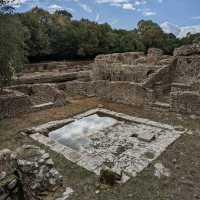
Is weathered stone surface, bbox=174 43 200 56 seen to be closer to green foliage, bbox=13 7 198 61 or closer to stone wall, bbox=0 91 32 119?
stone wall, bbox=0 91 32 119

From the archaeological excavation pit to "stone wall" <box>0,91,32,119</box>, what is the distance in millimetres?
2640

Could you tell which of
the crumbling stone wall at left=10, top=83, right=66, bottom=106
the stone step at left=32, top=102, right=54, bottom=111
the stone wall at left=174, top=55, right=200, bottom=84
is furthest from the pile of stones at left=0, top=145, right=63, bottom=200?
the stone wall at left=174, top=55, right=200, bottom=84

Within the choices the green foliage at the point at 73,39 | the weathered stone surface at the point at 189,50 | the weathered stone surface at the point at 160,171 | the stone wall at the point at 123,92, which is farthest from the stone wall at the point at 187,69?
the green foliage at the point at 73,39

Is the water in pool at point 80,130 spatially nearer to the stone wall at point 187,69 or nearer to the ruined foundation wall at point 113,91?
the ruined foundation wall at point 113,91

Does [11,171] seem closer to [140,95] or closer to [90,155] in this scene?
[90,155]

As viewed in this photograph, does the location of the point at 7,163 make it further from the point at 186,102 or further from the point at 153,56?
the point at 153,56

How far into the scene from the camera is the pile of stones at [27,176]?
16.1ft

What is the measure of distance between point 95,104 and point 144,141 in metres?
5.63

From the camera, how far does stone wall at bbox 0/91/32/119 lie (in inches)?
449

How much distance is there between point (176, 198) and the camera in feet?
17.4

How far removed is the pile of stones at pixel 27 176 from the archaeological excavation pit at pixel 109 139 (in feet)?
5.45

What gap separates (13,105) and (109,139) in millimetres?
5794

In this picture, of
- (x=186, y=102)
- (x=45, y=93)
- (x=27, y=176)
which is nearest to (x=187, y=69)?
(x=186, y=102)

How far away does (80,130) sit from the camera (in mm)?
9727
